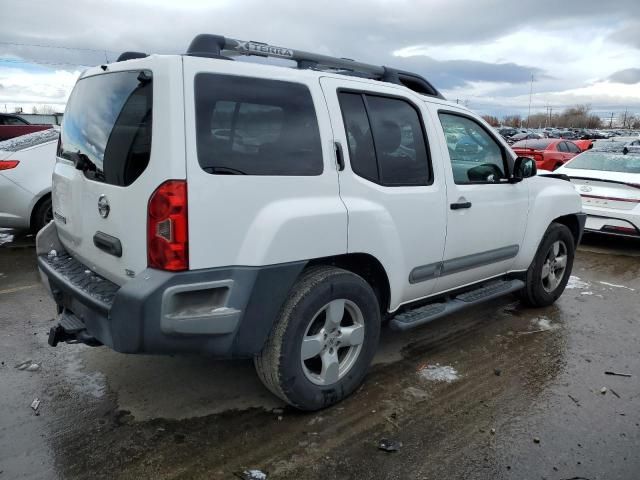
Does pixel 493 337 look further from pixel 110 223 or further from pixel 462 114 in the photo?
pixel 110 223

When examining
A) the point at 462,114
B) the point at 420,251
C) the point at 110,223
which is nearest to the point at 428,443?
the point at 420,251

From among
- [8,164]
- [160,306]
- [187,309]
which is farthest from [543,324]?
[8,164]

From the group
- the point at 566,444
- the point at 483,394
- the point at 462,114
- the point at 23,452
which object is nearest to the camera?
the point at 23,452

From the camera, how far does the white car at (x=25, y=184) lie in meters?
6.68

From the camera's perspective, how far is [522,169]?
4336mm

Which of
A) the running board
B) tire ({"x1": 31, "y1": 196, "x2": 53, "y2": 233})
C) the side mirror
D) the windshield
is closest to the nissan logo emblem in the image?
the running board

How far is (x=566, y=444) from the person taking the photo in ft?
9.62

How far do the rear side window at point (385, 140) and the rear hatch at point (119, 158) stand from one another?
43.3 inches

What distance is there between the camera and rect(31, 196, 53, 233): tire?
6.85 metres

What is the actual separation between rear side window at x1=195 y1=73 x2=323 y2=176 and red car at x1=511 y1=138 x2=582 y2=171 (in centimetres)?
1339

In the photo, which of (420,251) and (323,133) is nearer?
(323,133)

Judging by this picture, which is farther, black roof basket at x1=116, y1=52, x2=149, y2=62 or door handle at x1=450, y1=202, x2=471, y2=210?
door handle at x1=450, y1=202, x2=471, y2=210

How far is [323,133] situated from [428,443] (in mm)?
1817

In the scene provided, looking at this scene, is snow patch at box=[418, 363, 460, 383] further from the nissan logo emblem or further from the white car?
the white car
